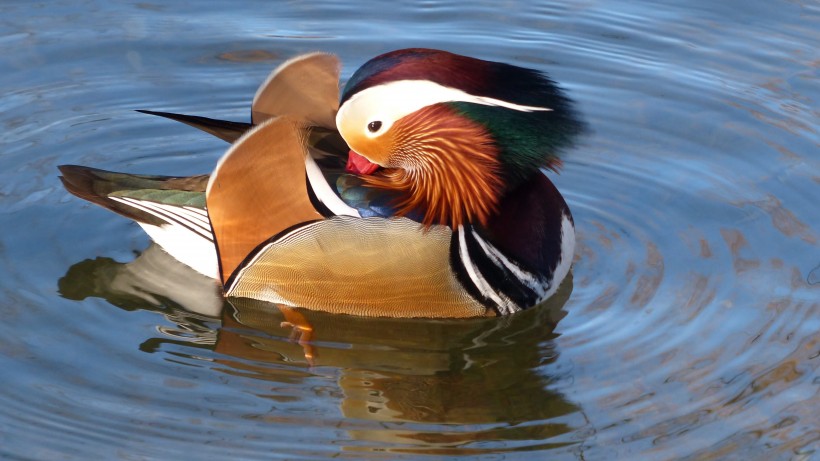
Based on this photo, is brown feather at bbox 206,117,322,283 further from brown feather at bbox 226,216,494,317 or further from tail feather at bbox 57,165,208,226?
tail feather at bbox 57,165,208,226

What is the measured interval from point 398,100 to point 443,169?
1.49ft

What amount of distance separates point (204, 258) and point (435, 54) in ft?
4.90

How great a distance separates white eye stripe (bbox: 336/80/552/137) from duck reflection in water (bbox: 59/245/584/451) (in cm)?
93

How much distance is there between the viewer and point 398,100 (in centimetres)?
570

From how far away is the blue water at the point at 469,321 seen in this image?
5.16m

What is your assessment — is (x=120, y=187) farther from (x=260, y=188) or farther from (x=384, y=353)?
(x=384, y=353)

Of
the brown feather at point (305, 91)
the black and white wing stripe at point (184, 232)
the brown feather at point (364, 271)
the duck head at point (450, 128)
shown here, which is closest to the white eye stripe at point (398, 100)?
the duck head at point (450, 128)

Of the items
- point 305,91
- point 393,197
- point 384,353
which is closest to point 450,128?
point 393,197

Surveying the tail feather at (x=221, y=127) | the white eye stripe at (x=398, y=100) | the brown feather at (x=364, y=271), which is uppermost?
the white eye stripe at (x=398, y=100)

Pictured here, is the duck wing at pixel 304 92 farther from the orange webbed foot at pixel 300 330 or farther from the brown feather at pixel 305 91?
the orange webbed foot at pixel 300 330

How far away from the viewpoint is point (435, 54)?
18.6 feet

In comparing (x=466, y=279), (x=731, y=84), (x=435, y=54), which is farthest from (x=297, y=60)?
(x=731, y=84)

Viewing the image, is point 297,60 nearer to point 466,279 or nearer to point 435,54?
point 435,54

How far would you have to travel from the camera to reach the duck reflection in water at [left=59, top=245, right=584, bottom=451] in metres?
5.25
